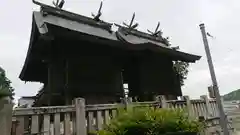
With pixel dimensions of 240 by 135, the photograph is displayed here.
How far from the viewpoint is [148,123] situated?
12.1 ft

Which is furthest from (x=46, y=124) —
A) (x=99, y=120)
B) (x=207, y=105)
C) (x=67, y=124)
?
(x=207, y=105)

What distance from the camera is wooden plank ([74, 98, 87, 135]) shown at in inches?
209

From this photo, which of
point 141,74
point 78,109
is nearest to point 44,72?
point 141,74

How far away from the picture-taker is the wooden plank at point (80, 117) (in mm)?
5312

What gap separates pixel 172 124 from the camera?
3.74 metres

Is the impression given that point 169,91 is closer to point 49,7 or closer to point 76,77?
point 76,77

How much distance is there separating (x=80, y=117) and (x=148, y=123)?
2106 millimetres

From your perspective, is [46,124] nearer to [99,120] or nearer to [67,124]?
[67,124]

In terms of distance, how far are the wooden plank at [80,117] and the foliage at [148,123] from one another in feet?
4.92

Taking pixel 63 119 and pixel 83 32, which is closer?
pixel 63 119

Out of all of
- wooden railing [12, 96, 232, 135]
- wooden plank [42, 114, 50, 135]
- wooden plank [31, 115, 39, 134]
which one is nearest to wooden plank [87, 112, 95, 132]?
wooden railing [12, 96, 232, 135]

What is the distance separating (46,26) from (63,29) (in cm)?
55

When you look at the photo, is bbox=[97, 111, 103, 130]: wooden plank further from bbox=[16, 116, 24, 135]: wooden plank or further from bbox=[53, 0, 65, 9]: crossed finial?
bbox=[53, 0, 65, 9]: crossed finial

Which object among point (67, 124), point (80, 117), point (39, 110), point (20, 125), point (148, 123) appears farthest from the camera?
point (80, 117)
